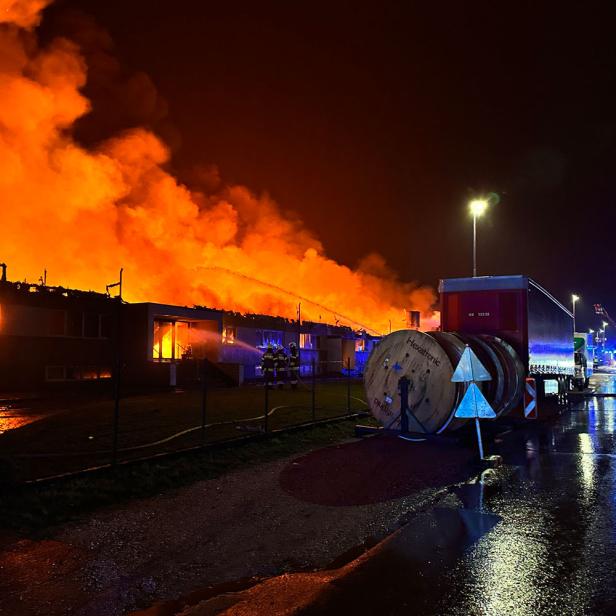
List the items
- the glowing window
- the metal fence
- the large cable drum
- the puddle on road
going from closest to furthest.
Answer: the puddle on road
the metal fence
the large cable drum
the glowing window

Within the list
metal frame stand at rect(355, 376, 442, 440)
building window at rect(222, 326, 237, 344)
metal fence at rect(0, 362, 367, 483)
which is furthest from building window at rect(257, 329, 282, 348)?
metal frame stand at rect(355, 376, 442, 440)

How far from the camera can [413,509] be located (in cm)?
650

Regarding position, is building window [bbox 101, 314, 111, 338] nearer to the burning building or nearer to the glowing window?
the burning building

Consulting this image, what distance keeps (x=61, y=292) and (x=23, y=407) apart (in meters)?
9.64

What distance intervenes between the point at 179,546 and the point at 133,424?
8.50m

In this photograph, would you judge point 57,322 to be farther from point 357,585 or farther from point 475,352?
point 357,585

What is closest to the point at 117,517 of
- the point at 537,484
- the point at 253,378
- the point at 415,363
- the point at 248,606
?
the point at 248,606

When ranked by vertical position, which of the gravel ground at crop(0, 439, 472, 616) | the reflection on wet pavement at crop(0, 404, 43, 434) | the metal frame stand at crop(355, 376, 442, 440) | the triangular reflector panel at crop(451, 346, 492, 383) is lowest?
the gravel ground at crop(0, 439, 472, 616)

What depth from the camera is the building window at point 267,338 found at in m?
35.9

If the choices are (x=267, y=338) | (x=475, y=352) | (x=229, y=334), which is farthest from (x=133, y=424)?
(x=267, y=338)

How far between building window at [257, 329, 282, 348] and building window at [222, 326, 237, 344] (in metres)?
2.37

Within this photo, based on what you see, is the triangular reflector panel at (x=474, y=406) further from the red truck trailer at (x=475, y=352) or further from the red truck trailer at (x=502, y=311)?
the red truck trailer at (x=502, y=311)

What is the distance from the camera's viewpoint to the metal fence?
8.84 m

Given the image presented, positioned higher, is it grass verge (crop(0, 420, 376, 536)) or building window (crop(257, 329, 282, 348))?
building window (crop(257, 329, 282, 348))
